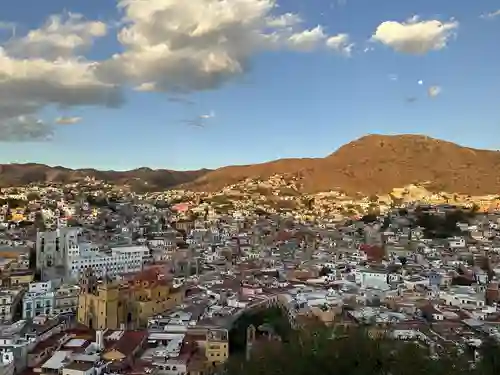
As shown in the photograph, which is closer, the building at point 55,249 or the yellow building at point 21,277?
the yellow building at point 21,277

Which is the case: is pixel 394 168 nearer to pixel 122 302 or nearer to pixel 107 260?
pixel 107 260

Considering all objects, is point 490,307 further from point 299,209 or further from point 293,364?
point 299,209

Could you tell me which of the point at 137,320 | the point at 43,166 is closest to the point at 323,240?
the point at 137,320

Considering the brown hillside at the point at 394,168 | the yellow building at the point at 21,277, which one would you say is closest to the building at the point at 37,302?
the yellow building at the point at 21,277

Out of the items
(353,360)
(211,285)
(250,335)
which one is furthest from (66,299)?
(353,360)

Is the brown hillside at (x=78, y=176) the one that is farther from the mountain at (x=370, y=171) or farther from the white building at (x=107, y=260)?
the white building at (x=107, y=260)

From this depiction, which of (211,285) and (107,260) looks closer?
(211,285)

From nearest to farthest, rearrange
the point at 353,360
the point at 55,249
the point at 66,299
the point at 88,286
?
the point at 353,360 < the point at 88,286 < the point at 66,299 < the point at 55,249
